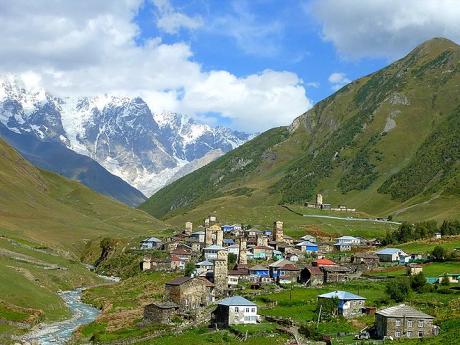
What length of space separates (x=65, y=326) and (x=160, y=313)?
16144mm

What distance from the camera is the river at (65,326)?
90.2 meters

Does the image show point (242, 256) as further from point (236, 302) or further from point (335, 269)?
point (236, 302)

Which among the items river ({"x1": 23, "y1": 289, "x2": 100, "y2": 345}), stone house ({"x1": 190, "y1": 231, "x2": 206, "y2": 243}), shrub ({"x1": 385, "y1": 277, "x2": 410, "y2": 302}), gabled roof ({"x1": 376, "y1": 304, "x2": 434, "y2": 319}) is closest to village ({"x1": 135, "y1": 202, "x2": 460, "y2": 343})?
gabled roof ({"x1": 376, "y1": 304, "x2": 434, "y2": 319})

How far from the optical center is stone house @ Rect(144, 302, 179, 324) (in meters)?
95.1

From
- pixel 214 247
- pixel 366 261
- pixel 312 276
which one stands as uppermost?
pixel 214 247

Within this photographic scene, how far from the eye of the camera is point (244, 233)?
187750mm

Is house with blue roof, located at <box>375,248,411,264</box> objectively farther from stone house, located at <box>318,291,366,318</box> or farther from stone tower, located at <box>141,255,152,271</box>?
stone tower, located at <box>141,255,152,271</box>

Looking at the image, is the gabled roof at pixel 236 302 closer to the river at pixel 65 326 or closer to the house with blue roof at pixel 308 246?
the river at pixel 65 326

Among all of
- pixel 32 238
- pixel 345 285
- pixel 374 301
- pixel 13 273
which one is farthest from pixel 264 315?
pixel 32 238

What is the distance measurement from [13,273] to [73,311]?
1454cm

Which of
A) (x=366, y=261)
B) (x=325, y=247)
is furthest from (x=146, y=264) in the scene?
(x=366, y=261)

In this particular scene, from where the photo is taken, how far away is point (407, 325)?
74188 mm

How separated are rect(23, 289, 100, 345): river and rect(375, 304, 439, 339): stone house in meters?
40.6

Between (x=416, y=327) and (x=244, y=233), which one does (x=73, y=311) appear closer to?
(x=416, y=327)
